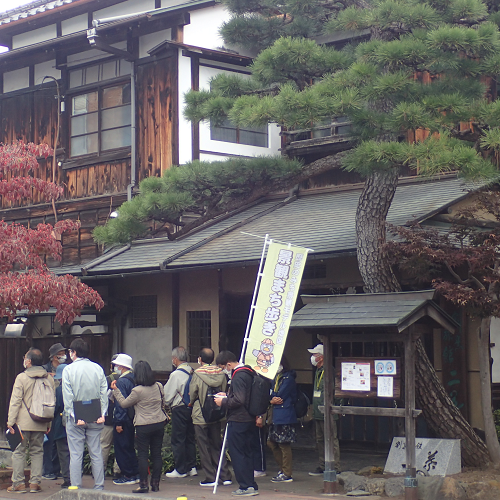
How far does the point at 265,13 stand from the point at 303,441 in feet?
23.7

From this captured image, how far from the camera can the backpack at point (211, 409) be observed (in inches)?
396

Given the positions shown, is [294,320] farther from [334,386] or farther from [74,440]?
[74,440]

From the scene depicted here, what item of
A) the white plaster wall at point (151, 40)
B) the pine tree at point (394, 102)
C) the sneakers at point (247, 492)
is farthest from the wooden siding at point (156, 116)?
the sneakers at point (247, 492)

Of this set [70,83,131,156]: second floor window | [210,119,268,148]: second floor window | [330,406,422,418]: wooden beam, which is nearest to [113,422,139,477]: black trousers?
[330,406,422,418]: wooden beam

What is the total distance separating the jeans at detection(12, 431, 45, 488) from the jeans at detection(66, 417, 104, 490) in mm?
563

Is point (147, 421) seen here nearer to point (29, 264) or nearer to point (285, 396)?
point (285, 396)

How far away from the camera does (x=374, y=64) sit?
947 centimetres

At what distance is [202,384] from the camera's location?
1050 cm

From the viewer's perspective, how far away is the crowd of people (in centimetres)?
966

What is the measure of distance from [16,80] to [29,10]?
168cm

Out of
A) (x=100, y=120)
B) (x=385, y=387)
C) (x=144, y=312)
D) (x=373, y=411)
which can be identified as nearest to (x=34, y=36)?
(x=100, y=120)

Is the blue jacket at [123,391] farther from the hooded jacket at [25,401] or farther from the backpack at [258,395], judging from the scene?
the backpack at [258,395]

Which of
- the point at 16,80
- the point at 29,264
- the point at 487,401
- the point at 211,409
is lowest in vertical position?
the point at 211,409

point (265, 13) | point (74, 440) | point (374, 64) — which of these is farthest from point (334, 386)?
point (265, 13)
